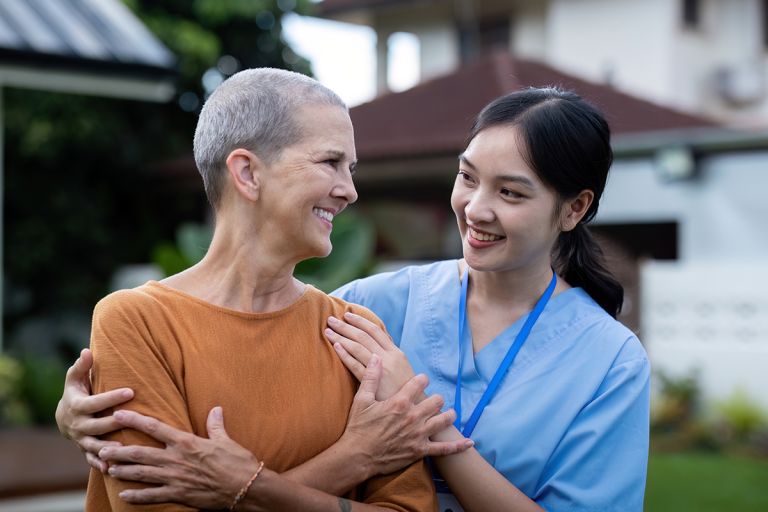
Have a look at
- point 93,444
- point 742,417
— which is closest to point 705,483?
point 742,417

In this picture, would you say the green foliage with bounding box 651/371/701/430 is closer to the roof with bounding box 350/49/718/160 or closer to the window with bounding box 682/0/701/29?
the roof with bounding box 350/49/718/160

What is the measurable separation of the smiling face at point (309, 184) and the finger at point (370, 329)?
7.6 inches

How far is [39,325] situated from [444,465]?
11164 mm

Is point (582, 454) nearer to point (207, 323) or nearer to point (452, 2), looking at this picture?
point (207, 323)

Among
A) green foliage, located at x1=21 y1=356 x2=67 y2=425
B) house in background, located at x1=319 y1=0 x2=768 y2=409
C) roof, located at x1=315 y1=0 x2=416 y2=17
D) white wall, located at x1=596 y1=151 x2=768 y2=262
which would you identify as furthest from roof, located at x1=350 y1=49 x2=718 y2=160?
roof, located at x1=315 y1=0 x2=416 y2=17

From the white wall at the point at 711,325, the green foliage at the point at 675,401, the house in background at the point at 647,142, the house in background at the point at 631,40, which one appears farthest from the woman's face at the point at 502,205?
the house in background at the point at 631,40

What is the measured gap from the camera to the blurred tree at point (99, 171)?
1241 cm

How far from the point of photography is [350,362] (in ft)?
7.48

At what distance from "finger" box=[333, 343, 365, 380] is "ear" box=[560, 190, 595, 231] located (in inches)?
25.1

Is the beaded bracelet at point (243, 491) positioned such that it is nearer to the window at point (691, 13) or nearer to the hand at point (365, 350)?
the hand at point (365, 350)

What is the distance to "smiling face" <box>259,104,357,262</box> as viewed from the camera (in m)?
2.18

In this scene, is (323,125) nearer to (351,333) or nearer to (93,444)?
(351,333)

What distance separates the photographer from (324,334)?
2.31 metres

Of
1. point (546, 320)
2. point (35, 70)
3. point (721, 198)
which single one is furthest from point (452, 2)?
point (546, 320)
